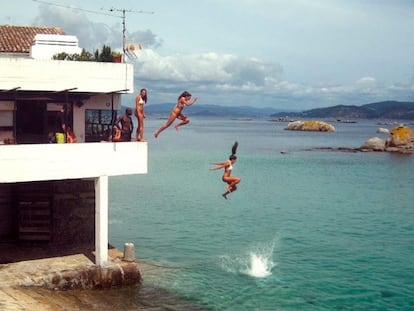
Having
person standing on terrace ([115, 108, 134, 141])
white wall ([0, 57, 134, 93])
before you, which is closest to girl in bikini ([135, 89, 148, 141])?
person standing on terrace ([115, 108, 134, 141])

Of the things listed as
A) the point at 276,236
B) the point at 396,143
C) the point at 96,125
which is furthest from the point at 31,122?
the point at 396,143

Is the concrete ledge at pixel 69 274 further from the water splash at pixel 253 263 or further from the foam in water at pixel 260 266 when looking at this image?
the foam in water at pixel 260 266

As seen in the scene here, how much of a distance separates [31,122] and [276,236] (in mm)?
17781

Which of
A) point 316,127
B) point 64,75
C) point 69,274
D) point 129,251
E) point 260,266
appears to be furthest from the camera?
point 316,127

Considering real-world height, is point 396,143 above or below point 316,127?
below

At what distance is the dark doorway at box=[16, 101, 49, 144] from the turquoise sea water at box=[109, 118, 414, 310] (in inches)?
305

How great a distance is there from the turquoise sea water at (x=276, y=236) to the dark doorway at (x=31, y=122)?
7758 millimetres

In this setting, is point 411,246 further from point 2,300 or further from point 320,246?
point 2,300

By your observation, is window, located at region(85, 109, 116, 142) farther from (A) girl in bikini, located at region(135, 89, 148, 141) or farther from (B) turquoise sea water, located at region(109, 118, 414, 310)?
(B) turquoise sea water, located at region(109, 118, 414, 310)

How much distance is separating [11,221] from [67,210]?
2853 millimetres

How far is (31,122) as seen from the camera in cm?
2283

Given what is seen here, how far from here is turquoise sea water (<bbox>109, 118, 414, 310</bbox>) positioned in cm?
2378

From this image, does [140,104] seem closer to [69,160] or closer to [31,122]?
[69,160]

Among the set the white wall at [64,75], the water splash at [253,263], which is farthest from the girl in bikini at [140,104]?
the water splash at [253,263]
